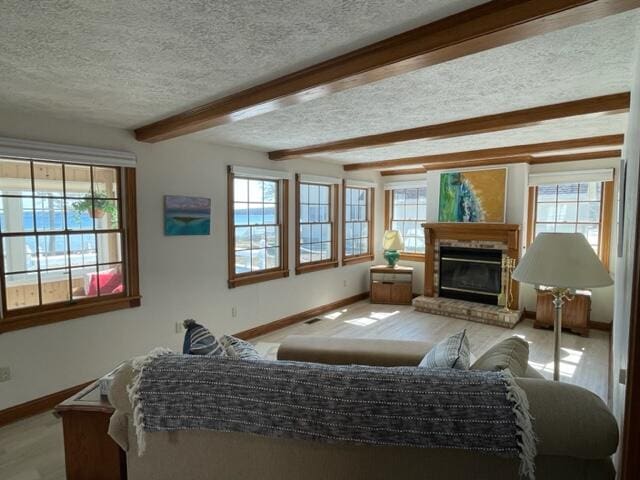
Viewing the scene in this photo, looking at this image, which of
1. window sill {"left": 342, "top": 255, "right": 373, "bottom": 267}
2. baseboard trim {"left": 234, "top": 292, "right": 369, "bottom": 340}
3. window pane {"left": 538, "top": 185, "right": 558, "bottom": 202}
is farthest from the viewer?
window sill {"left": 342, "top": 255, "right": 373, "bottom": 267}

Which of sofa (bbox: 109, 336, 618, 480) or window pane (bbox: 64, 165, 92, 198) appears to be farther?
window pane (bbox: 64, 165, 92, 198)

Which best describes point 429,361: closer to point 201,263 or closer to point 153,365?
point 153,365

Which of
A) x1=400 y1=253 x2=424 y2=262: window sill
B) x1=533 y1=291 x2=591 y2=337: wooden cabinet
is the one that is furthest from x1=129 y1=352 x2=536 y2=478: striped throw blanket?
Result: x1=400 y1=253 x2=424 y2=262: window sill

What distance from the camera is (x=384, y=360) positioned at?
238 centimetres

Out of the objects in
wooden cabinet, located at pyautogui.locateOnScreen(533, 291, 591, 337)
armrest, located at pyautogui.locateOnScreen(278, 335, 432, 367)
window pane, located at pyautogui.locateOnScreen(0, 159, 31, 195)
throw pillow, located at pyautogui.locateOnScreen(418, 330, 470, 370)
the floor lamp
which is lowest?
wooden cabinet, located at pyautogui.locateOnScreen(533, 291, 591, 337)

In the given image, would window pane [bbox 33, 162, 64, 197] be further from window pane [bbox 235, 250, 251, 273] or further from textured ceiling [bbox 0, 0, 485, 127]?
window pane [bbox 235, 250, 251, 273]

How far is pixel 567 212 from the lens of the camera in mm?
4926

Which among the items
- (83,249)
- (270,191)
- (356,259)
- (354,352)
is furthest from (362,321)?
(83,249)

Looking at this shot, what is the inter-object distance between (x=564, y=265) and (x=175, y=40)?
211cm

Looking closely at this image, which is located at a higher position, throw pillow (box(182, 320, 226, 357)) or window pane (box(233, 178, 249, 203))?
window pane (box(233, 178, 249, 203))

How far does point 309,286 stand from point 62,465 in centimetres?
347

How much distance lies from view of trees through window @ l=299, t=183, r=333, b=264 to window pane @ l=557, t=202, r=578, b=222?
10.8 ft

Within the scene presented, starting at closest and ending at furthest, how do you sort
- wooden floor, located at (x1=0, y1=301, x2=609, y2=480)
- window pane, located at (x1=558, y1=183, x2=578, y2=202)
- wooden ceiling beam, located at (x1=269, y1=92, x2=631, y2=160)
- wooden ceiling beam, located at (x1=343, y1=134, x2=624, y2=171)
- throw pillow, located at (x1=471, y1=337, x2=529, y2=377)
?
throw pillow, located at (x1=471, y1=337, x2=529, y2=377) < wooden floor, located at (x1=0, y1=301, x2=609, y2=480) < wooden ceiling beam, located at (x1=269, y1=92, x2=631, y2=160) < wooden ceiling beam, located at (x1=343, y1=134, x2=624, y2=171) < window pane, located at (x1=558, y1=183, x2=578, y2=202)

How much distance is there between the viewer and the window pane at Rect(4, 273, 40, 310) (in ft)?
9.00
